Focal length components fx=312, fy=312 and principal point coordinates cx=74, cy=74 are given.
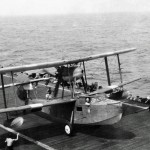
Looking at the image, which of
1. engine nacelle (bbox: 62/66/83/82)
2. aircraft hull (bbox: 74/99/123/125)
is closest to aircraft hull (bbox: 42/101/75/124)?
aircraft hull (bbox: 74/99/123/125)

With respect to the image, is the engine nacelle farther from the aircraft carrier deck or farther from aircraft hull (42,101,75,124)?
the aircraft carrier deck

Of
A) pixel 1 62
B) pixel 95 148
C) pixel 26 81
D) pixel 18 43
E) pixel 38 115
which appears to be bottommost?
pixel 95 148

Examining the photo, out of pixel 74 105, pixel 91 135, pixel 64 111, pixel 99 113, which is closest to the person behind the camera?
pixel 99 113

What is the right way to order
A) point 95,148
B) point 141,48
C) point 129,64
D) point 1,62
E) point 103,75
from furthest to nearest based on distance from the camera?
1. point 141,48
2. point 1,62
3. point 129,64
4. point 103,75
5. point 95,148

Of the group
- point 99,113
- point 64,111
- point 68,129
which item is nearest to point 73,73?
point 64,111

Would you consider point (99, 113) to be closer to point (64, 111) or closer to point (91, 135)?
point (91, 135)

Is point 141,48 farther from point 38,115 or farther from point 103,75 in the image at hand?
point 38,115

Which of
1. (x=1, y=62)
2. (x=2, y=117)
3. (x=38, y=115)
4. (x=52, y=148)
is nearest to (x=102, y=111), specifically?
(x=52, y=148)
